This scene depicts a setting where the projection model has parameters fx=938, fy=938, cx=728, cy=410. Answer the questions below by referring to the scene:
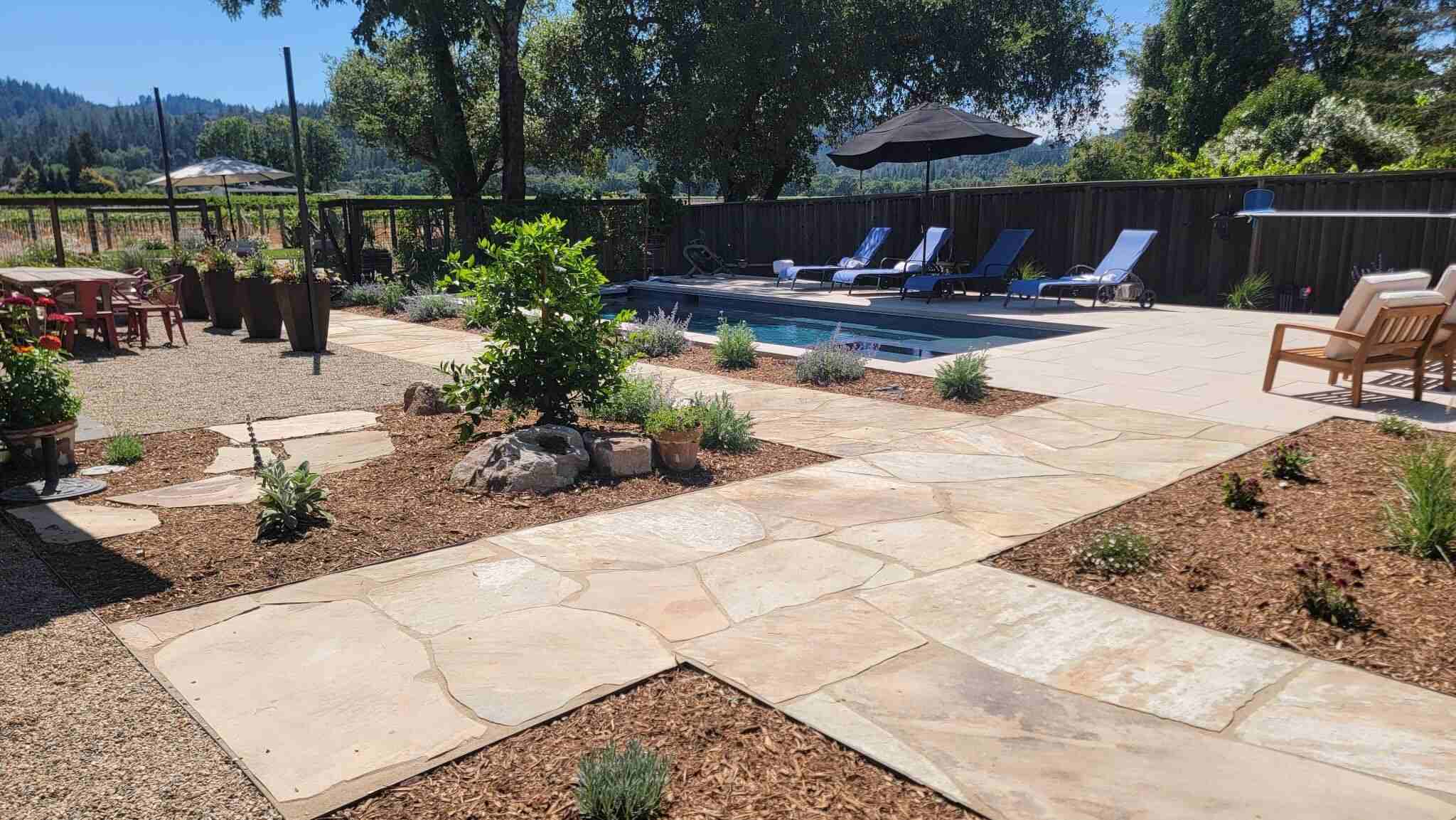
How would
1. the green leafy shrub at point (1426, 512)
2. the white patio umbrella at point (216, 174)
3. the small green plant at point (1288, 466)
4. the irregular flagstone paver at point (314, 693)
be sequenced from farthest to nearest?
the white patio umbrella at point (216, 174)
the small green plant at point (1288, 466)
the green leafy shrub at point (1426, 512)
the irregular flagstone paver at point (314, 693)

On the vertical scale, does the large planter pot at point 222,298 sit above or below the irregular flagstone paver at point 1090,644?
above

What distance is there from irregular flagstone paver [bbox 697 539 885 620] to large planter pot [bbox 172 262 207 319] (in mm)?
11018

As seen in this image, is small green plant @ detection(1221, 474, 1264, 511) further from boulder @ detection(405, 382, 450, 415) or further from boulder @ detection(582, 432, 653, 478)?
boulder @ detection(405, 382, 450, 415)

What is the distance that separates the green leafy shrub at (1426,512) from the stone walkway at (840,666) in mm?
1141

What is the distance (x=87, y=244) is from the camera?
28641 millimetres

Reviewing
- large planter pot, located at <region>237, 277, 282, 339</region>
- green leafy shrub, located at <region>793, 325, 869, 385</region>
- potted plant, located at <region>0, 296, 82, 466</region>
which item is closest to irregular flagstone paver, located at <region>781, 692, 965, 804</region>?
potted plant, located at <region>0, 296, 82, 466</region>

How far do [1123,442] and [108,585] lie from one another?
5.13 m

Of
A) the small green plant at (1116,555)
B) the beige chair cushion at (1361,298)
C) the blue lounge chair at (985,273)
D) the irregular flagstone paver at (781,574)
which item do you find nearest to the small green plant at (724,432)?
the irregular flagstone paver at (781,574)

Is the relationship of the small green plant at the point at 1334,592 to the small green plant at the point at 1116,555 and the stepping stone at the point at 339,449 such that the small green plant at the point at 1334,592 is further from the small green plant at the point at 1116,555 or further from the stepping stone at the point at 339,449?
the stepping stone at the point at 339,449

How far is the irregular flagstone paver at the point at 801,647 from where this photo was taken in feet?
9.14

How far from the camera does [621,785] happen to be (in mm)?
2115

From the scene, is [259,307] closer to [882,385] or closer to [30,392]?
[30,392]

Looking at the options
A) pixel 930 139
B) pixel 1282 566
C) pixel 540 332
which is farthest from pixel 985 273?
pixel 1282 566

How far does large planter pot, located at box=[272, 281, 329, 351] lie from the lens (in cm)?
945
